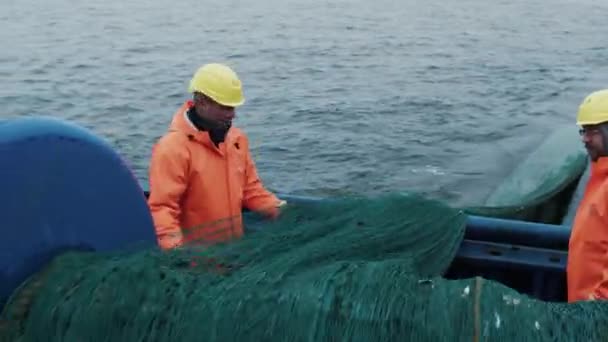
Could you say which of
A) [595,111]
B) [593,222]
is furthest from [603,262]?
[595,111]

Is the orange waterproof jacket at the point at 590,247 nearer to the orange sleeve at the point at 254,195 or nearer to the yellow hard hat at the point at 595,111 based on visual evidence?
the yellow hard hat at the point at 595,111

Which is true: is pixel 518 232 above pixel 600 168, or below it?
below

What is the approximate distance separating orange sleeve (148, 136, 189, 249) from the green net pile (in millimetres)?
1119

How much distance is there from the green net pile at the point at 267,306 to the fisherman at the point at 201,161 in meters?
1.26

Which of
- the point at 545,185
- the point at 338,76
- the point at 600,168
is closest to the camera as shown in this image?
the point at 600,168

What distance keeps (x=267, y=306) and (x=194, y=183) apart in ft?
6.77

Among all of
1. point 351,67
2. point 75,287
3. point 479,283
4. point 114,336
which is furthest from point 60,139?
point 351,67

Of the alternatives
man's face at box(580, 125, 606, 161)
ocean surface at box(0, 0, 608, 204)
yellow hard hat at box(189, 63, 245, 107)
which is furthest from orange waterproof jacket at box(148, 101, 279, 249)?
ocean surface at box(0, 0, 608, 204)

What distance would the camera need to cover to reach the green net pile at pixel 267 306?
2637 millimetres

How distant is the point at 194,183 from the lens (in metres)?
4.70

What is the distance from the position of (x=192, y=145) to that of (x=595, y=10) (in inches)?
1000

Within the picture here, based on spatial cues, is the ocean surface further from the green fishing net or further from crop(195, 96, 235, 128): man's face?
crop(195, 96, 235, 128): man's face

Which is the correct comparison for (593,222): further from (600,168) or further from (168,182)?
(168,182)

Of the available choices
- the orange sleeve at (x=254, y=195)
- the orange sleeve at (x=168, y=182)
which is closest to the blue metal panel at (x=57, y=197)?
the orange sleeve at (x=168, y=182)
